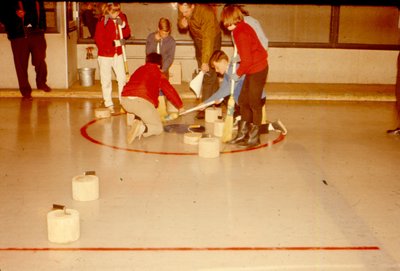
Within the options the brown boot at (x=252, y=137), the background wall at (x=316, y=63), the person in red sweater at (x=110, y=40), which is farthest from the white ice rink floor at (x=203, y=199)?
the background wall at (x=316, y=63)

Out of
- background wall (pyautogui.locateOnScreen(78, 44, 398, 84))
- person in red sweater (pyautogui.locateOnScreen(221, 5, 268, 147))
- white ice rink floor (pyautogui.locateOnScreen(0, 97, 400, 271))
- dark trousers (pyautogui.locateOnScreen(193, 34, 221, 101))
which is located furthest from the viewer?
background wall (pyautogui.locateOnScreen(78, 44, 398, 84))

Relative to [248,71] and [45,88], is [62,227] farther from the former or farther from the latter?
[45,88]

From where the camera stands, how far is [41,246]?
16.0 feet

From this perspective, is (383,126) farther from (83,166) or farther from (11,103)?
(11,103)

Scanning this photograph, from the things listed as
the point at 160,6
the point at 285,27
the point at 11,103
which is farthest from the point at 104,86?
the point at 285,27

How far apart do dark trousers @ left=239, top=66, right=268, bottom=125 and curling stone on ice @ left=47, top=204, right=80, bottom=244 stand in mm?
3658

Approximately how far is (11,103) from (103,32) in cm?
255

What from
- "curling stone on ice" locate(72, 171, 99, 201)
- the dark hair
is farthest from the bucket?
"curling stone on ice" locate(72, 171, 99, 201)

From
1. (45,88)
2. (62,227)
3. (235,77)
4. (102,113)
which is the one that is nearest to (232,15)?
(235,77)

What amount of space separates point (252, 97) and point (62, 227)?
381 cm

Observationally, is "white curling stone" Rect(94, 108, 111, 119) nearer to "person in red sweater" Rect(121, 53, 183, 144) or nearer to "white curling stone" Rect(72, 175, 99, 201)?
"person in red sweater" Rect(121, 53, 183, 144)

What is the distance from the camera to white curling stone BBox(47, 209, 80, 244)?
4895mm

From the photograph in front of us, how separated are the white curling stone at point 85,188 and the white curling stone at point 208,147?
74.6 inches

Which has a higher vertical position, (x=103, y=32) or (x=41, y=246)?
(x=103, y=32)
